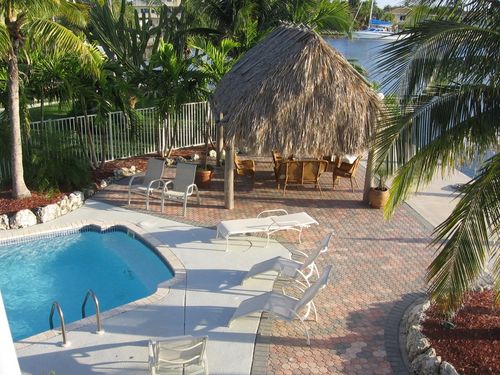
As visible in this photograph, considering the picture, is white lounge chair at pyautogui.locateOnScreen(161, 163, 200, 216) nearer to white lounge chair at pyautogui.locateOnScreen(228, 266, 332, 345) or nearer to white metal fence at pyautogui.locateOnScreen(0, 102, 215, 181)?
white metal fence at pyautogui.locateOnScreen(0, 102, 215, 181)

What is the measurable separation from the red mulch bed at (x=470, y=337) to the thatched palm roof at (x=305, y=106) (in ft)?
14.4

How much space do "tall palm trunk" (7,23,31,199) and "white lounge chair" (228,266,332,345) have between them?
6.74 meters

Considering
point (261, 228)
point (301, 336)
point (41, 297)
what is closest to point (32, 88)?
point (41, 297)

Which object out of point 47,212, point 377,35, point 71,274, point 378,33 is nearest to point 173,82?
point 47,212

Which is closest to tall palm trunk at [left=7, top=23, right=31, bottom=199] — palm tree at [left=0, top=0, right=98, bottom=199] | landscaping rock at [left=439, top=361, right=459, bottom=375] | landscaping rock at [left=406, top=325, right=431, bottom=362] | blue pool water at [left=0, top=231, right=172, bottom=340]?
palm tree at [left=0, top=0, right=98, bottom=199]

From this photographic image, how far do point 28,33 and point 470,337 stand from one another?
9.49 metres

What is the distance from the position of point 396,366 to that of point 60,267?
6325 millimetres

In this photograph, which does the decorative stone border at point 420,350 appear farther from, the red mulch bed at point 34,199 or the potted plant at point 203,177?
the red mulch bed at point 34,199

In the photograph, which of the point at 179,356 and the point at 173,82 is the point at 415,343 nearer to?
the point at 179,356

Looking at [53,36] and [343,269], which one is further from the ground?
[53,36]

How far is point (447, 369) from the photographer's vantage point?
228 inches

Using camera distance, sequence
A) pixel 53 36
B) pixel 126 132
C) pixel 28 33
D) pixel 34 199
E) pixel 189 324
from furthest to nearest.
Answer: pixel 126 132, pixel 34 199, pixel 28 33, pixel 53 36, pixel 189 324

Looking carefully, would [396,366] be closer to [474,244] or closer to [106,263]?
[474,244]

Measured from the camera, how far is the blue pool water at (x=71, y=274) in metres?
8.10
